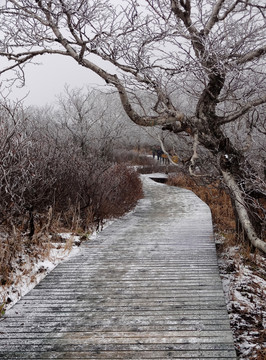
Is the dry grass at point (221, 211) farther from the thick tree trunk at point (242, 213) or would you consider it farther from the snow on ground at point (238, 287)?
the snow on ground at point (238, 287)

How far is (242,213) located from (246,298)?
1.27 m

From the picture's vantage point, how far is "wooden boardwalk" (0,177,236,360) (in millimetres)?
2979

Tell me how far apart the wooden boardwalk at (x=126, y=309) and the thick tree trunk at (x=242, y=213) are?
0.67 m

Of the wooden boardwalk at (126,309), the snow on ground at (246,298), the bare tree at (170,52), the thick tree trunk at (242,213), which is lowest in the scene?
the snow on ground at (246,298)

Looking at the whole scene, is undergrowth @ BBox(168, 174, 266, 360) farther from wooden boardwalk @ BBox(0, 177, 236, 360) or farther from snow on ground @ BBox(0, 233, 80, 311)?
snow on ground @ BBox(0, 233, 80, 311)

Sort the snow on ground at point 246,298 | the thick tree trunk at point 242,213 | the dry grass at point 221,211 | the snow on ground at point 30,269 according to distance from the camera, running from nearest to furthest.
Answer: the snow on ground at point 246,298, the snow on ground at point 30,269, the thick tree trunk at point 242,213, the dry grass at point 221,211

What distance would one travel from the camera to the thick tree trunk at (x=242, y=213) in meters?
4.70

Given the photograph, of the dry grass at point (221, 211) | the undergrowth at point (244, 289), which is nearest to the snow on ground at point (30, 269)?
the undergrowth at point (244, 289)

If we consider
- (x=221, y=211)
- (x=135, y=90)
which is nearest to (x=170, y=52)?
(x=135, y=90)

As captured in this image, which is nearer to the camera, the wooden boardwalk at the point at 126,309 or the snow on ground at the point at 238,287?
the wooden boardwalk at the point at 126,309

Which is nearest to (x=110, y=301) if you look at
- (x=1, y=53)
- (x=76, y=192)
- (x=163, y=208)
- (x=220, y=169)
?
(x=220, y=169)

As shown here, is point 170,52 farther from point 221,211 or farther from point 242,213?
point 221,211

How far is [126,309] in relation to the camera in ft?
12.1

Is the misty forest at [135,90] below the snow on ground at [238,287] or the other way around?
the other way around
